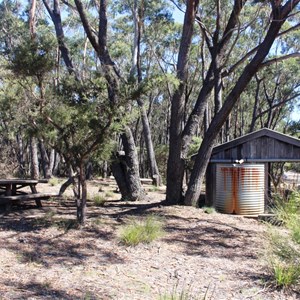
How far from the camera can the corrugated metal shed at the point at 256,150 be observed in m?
11.8

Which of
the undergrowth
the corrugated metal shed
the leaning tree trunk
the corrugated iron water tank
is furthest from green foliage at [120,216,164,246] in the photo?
the corrugated metal shed

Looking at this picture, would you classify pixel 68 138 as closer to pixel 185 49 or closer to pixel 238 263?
pixel 238 263

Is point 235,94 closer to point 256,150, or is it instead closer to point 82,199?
point 256,150

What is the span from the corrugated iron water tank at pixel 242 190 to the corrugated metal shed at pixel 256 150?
64 centimetres

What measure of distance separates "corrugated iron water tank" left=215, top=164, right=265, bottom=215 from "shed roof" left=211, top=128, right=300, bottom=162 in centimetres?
77

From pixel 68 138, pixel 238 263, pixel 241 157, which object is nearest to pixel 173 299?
pixel 238 263

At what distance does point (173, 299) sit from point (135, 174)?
7.57m

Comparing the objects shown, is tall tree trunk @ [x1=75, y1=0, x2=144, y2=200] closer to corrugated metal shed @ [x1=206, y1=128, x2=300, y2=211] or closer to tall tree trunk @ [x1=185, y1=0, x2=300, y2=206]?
tall tree trunk @ [x1=185, y1=0, x2=300, y2=206]

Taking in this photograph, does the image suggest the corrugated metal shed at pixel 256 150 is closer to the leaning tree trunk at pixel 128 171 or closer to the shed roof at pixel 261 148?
the shed roof at pixel 261 148

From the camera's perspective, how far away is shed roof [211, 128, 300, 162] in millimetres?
11852

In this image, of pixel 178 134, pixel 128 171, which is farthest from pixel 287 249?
pixel 128 171

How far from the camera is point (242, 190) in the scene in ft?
36.0

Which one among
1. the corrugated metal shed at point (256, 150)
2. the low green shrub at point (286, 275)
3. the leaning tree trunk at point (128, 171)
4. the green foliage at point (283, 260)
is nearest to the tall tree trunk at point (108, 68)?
the leaning tree trunk at point (128, 171)

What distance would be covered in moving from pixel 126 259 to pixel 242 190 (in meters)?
5.88
